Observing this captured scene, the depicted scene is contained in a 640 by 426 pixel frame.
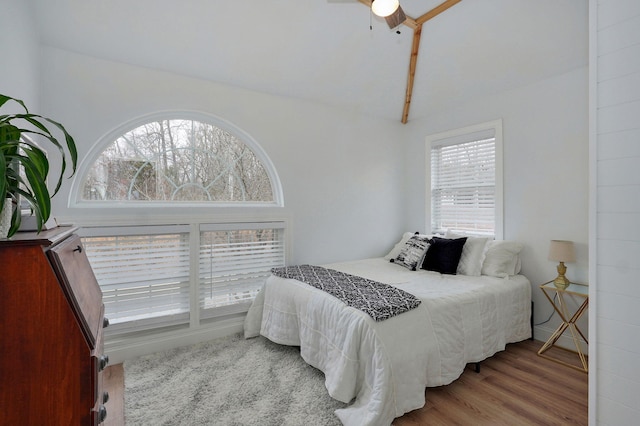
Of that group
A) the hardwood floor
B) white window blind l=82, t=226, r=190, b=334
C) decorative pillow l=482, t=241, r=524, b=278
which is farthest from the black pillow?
white window blind l=82, t=226, r=190, b=334

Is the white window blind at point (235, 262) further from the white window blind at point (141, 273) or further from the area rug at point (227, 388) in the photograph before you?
the area rug at point (227, 388)

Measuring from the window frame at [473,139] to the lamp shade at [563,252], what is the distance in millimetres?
652

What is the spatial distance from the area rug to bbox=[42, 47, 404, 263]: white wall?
4.04 feet

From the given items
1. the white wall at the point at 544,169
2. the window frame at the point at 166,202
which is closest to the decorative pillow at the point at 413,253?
the white wall at the point at 544,169

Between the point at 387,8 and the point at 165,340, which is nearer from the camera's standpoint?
the point at 387,8

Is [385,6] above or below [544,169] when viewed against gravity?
above

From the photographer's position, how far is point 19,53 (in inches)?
67.7

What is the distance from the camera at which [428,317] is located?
2137 mm

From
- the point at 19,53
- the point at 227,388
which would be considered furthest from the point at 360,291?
the point at 19,53

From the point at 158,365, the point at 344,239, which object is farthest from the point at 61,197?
the point at 344,239

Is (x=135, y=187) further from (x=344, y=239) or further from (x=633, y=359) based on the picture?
(x=633, y=359)

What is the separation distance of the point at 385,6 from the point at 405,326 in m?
1.97

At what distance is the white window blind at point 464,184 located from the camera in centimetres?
351

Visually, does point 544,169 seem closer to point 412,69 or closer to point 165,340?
point 412,69
